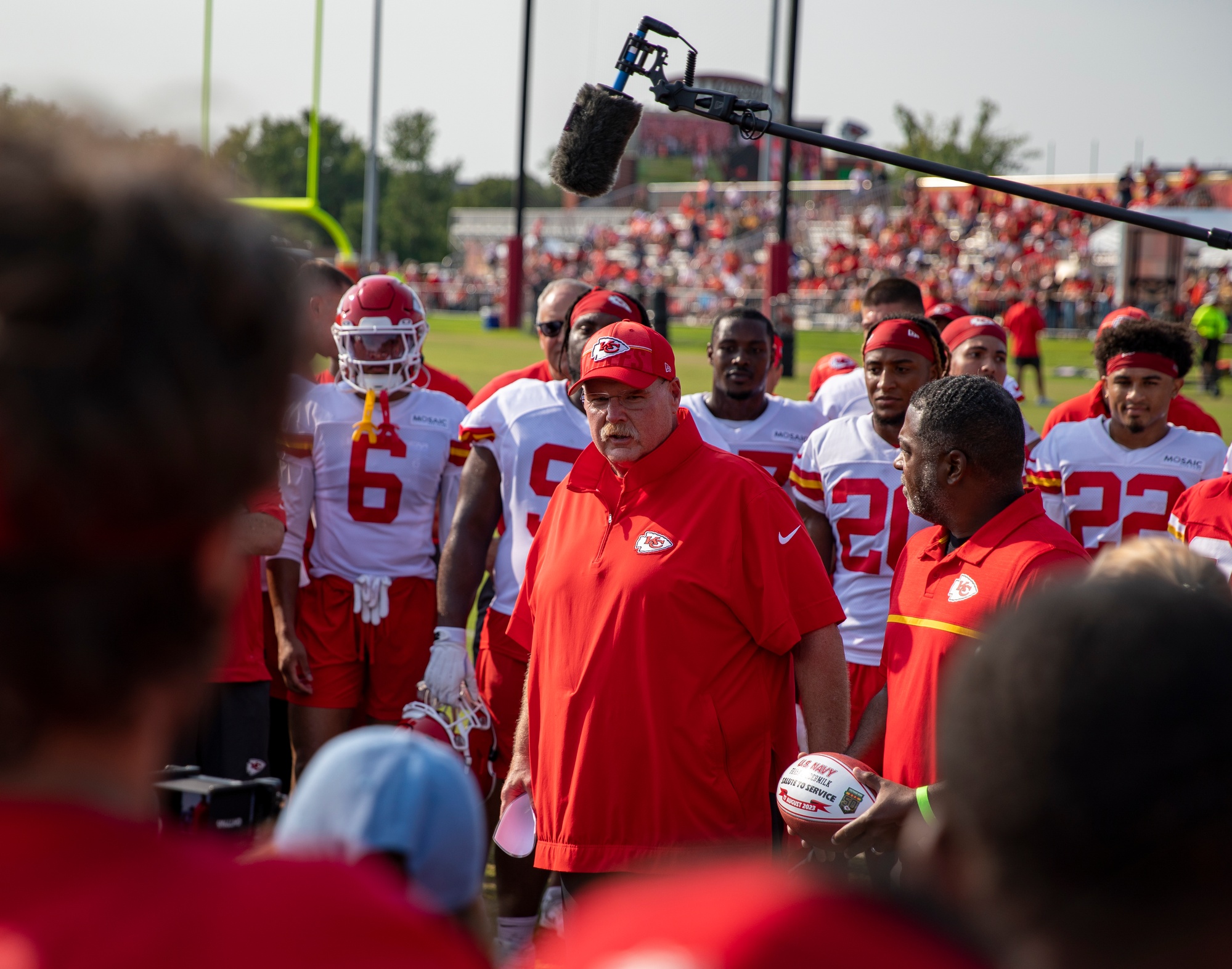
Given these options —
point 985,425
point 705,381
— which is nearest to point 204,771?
point 985,425

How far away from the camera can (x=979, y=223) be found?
43938mm

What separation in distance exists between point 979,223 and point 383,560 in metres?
42.3

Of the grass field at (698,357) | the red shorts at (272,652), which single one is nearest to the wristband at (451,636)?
the red shorts at (272,652)

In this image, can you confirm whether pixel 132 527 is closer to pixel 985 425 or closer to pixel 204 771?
pixel 985 425

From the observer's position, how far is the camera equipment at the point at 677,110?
3797mm

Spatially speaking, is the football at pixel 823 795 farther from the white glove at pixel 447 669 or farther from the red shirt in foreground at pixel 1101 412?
the red shirt in foreground at pixel 1101 412

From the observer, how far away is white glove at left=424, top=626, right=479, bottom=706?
4.48 meters

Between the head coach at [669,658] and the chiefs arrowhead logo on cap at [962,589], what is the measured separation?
0.32m

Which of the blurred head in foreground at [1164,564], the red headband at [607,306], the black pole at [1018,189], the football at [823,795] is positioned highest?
the black pole at [1018,189]

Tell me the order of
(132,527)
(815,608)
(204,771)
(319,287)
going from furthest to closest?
(319,287), (204,771), (815,608), (132,527)

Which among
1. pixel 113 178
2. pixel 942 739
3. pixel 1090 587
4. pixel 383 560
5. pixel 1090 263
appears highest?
pixel 1090 263

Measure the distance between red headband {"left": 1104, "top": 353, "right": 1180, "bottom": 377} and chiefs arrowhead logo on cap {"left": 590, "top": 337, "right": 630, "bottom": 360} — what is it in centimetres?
312

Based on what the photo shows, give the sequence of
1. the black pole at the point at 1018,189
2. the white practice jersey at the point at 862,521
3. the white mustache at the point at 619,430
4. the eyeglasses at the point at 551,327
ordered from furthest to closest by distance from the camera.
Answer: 1. the eyeglasses at the point at 551,327
2. the white practice jersey at the point at 862,521
3. the black pole at the point at 1018,189
4. the white mustache at the point at 619,430

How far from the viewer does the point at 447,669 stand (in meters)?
4.48
